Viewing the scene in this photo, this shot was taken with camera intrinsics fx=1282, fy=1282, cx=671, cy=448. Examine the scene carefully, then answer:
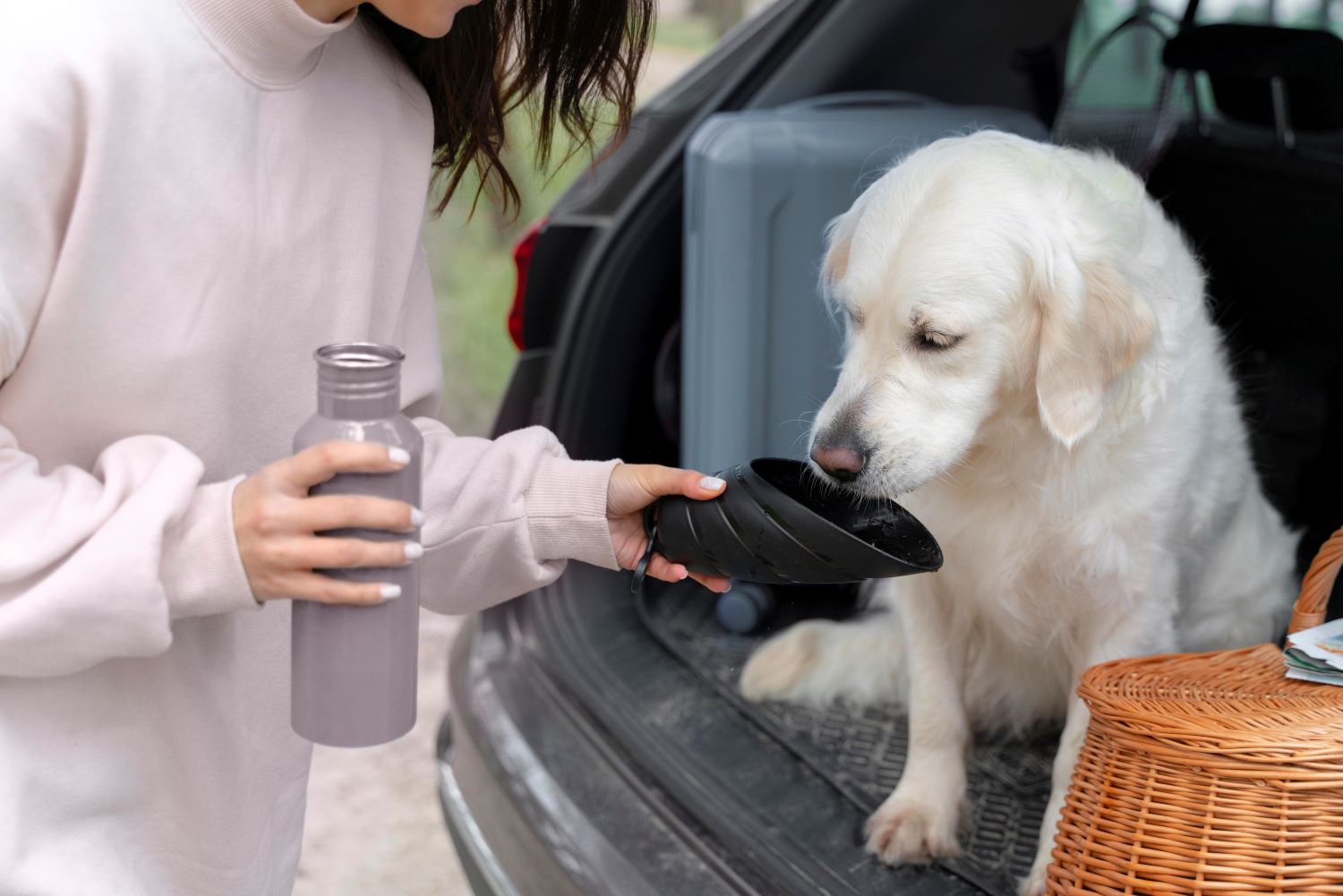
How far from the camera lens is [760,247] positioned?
1924 millimetres

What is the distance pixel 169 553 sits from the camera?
0.87m

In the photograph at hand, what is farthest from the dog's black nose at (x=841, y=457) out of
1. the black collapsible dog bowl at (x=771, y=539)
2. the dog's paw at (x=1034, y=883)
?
the dog's paw at (x=1034, y=883)

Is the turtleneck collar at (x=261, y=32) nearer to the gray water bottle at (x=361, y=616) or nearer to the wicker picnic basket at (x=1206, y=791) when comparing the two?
the gray water bottle at (x=361, y=616)

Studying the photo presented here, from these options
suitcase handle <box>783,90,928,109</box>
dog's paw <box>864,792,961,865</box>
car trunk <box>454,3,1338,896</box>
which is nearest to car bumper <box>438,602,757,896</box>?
car trunk <box>454,3,1338,896</box>

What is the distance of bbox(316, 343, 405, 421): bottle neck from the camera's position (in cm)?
84

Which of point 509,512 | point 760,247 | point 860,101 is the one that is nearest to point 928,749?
point 760,247

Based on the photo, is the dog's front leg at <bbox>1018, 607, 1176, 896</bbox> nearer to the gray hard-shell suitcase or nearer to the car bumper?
the car bumper

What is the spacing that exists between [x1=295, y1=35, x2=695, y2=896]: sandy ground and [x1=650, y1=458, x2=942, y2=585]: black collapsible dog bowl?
1551 millimetres

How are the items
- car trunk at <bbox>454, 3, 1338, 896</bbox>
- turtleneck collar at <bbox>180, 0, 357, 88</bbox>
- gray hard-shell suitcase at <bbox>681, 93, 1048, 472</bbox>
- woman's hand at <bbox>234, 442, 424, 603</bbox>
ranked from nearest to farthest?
woman's hand at <bbox>234, 442, 424, 603</bbox> < turtleneck collar at <bbox>180, 0, 357, 88</bbox> < car trunk at <bbox>454, 3, 1338, 896</bbox> < gray hard-shell suitcase at <bbox>681, 93, 1048, 472</bbox>

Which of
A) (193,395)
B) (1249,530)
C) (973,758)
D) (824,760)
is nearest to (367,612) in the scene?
(193,395)

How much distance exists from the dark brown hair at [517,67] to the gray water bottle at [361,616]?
0.47 meters

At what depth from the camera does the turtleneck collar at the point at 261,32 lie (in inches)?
38.9

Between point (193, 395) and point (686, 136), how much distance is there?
1.26m

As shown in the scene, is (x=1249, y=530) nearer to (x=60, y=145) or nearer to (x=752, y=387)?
(x=752, y=387)
